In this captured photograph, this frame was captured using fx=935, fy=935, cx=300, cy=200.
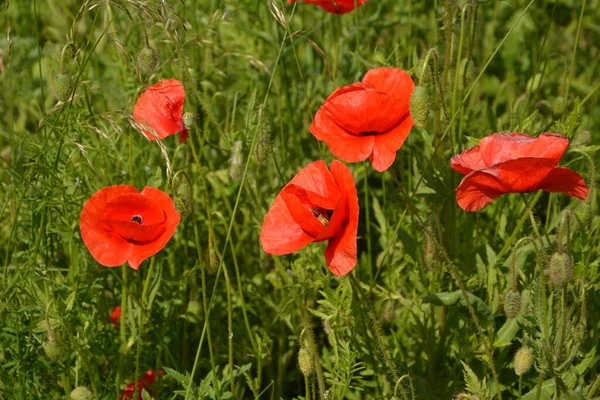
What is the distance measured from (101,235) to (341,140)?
60cm

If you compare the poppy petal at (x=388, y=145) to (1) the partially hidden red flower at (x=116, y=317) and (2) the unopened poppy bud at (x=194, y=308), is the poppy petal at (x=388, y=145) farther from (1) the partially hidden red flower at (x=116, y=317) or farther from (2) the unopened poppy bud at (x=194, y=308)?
(1) the partially hidden red flower at (x=116, y=317)

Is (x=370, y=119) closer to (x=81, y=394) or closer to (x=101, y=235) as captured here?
(x=101, y=235)

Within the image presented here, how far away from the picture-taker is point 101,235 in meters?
2.15

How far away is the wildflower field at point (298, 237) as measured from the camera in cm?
195

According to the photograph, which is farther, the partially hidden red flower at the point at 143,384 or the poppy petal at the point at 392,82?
the partially hidden red flower at the point at 143,384

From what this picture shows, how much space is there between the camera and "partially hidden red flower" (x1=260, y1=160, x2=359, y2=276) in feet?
6.00

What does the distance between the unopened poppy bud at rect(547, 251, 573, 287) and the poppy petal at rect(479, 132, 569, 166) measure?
21 cm

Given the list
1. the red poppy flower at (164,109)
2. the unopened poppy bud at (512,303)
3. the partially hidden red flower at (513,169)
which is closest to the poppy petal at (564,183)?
the partially hidden red flower at (513,169)

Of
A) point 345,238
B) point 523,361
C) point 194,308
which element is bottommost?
point 194,308

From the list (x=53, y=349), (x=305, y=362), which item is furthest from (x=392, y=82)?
(x=53, y=349)

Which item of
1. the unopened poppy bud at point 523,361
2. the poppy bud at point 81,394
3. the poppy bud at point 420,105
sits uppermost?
the poppy bud at point 420,105

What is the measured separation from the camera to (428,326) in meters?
2.66

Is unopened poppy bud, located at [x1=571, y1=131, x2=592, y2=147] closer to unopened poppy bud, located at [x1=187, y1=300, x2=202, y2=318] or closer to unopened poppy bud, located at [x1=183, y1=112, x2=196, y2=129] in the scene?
unopened poppy bud, located at [x1=183, y1=112, x2=196, y2=129]

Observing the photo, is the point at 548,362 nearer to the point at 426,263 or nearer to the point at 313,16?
the point at 426,263
